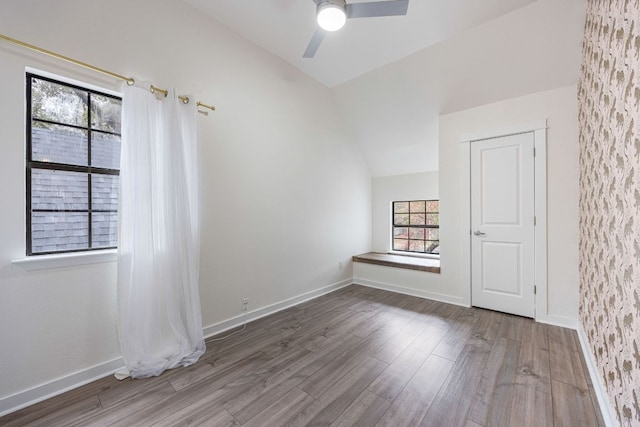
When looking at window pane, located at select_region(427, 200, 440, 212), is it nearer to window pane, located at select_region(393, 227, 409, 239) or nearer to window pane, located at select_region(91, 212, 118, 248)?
window pane, located at select_region(393, 227, 409, 239)

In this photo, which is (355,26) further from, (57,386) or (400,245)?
(57,386)

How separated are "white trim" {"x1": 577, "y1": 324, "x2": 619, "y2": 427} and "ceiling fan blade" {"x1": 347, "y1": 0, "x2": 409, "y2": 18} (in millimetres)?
2641

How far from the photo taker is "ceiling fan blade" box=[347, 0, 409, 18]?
1642 mm

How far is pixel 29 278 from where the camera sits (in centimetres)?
156

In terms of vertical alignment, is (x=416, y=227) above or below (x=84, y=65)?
below

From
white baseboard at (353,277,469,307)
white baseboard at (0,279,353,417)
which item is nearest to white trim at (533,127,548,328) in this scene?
white baseboard at (353,277,469,307)

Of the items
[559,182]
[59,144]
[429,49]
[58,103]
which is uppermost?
[429,49]

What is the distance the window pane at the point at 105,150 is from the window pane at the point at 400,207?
13.4 feet

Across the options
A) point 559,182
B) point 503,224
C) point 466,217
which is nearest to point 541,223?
point 503,224

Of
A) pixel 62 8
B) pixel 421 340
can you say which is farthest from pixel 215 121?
pixel 421 340

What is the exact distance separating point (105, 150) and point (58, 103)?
0.38 meters

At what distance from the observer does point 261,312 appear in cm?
285

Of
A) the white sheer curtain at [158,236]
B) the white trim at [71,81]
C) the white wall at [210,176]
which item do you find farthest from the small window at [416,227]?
the white trim at [71,81]

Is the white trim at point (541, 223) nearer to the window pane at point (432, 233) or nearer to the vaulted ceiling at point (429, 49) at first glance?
the vaulted ceiling at point (429, 49)
